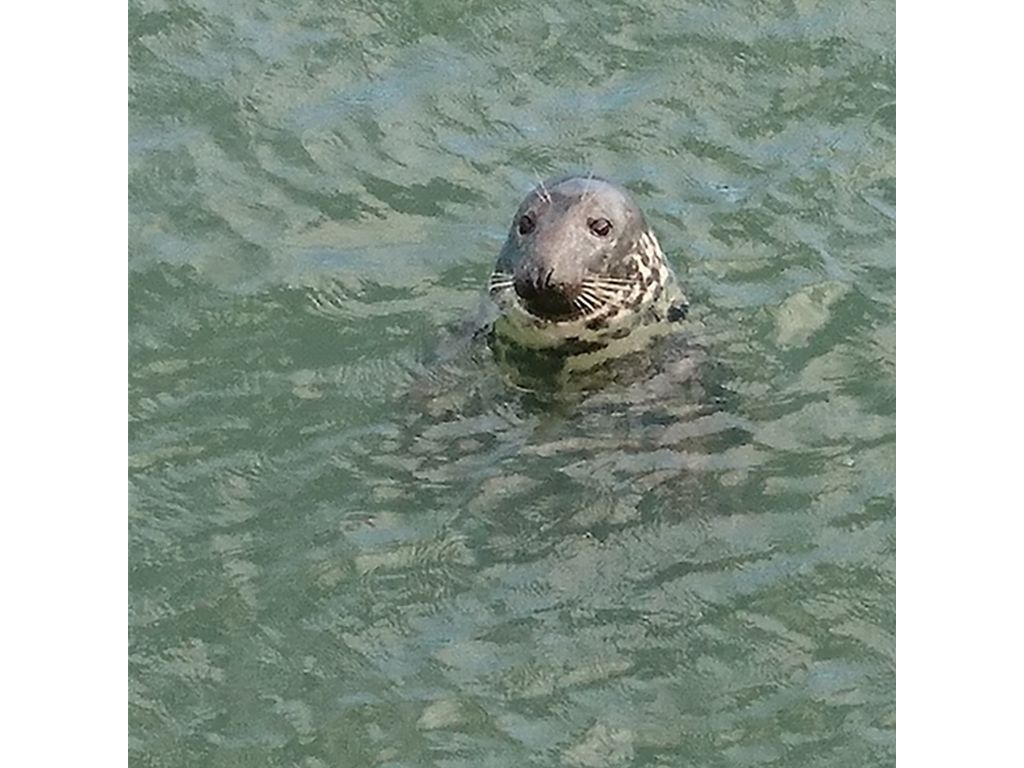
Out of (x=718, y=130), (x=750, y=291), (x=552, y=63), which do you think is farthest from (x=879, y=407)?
(x=552, y=63)

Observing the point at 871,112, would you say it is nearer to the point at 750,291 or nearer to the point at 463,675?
the point at 750,291

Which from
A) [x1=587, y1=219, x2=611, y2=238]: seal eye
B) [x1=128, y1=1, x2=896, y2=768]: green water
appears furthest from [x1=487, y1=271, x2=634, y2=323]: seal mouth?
[x1=128, y1=1, x2=896, y2=768]: green water

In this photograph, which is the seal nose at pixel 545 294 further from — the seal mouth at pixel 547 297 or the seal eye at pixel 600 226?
the seal eye at pixel 600 226

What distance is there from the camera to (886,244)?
9984mm

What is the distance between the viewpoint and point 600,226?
9.35 metres

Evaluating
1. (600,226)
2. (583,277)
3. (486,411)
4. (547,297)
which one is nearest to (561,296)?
(547,297)

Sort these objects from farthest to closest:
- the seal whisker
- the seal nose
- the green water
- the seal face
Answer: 1. the seal whisker
2. the seal face
3. the seal nose
4. the green water

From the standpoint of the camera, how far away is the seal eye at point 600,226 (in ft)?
30.6

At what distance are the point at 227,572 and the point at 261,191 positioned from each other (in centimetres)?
256

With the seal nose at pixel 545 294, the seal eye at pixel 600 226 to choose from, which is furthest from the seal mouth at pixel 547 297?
the seal eye at pixel 600 226

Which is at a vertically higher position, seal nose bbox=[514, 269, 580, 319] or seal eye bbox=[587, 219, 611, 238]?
seal eye bbox=[587, 219, 611, 238]

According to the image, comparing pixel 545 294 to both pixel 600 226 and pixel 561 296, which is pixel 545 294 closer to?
pixel 561 296

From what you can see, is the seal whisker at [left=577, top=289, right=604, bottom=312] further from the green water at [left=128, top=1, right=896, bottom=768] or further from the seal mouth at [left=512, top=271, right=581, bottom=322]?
the green water at [left=128, top=1, right=896, bottom=768]

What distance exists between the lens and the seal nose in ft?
29.5
